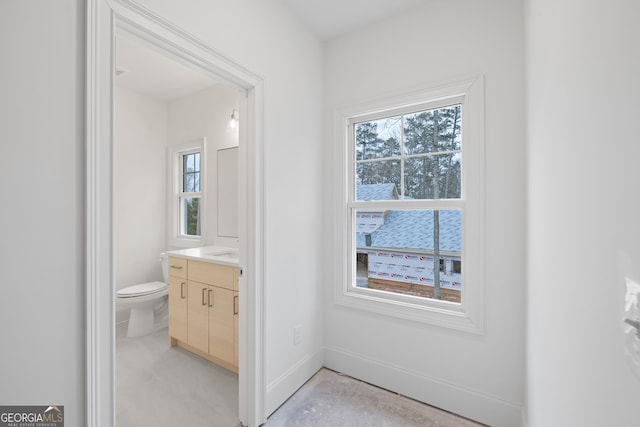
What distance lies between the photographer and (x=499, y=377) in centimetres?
171

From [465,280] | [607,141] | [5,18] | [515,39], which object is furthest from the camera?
[465,280]

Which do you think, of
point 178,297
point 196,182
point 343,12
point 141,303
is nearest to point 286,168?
point 343,12

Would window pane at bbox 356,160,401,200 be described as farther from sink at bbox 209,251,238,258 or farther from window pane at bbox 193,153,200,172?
window pane at bbox 193,153,200,172

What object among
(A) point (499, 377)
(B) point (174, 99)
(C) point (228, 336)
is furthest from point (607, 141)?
(B) point (174, 99)

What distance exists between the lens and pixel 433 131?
6.64 ft

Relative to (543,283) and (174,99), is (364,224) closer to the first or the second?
(543,283)

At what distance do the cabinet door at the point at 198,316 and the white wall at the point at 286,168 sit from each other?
0.80 meters

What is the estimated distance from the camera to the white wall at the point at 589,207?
0.41 metres

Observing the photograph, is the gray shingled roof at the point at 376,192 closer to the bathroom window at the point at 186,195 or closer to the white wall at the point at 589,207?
the white wall at the point at 589,207

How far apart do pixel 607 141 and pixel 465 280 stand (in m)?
1.55

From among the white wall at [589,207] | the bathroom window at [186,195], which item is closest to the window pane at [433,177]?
the white wall at [589,207]

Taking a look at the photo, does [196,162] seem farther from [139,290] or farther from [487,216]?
[487,216]

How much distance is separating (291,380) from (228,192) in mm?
1985

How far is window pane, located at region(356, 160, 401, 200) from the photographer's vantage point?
7.14 ft
